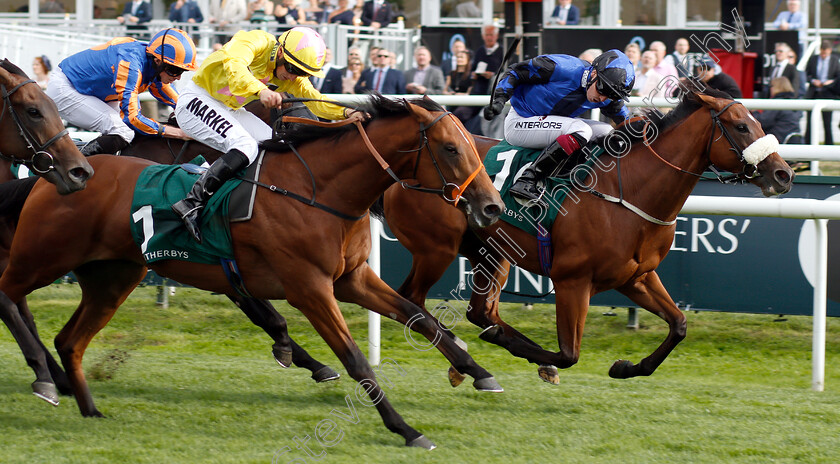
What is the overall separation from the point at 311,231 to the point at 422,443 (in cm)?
92

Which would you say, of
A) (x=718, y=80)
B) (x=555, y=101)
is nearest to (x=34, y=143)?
(x=555, y=101)

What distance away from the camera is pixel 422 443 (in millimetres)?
3816

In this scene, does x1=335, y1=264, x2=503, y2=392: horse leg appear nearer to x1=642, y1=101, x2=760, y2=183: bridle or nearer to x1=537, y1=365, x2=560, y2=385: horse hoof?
x1=537, y1=365, x2=560, y2=385: horse hoof

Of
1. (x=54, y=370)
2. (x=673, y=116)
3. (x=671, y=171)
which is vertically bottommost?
(x=54, y=370)

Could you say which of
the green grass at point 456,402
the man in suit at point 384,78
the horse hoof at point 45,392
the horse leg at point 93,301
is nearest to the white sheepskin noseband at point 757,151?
the green grass at point 456,402

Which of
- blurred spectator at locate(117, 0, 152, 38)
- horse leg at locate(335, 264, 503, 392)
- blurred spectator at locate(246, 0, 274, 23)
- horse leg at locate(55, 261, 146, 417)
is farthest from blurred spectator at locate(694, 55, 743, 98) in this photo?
blurred spectator at locate(117, 0, 152, 38)

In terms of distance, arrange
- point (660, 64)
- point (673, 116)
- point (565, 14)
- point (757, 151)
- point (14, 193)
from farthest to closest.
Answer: point (565, 14) < point (660, 64) < point (673, 116) < point (14, 193) < point (757, 151)

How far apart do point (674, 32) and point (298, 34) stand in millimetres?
7031

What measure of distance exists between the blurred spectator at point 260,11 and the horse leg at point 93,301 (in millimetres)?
8319

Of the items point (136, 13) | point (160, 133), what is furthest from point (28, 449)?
point (136, 13)

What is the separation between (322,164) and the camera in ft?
13.5

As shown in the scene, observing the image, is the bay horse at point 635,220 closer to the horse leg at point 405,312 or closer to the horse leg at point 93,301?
the horse leg at point 405,312

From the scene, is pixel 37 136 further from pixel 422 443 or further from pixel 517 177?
pixel 517 177

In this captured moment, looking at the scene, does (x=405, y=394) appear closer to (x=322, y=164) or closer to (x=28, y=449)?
(x=322, y=164)
